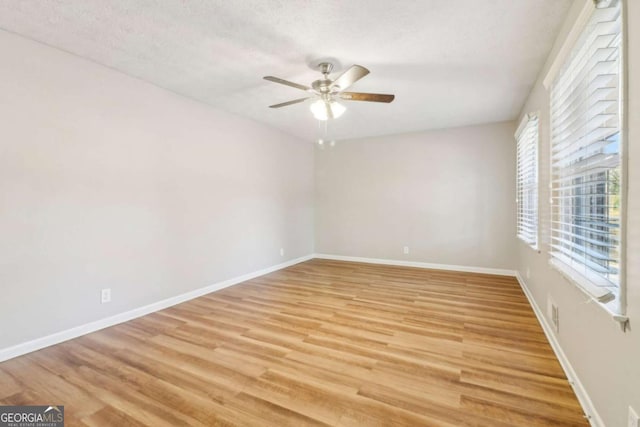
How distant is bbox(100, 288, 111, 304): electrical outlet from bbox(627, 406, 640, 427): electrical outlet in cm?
358

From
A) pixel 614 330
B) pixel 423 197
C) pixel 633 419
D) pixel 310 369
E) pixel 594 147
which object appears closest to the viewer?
pixel 633 419

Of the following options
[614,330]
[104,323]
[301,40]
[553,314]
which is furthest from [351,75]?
[104,323]

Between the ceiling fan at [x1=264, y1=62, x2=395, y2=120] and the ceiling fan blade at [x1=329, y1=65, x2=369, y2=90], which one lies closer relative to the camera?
the ceiling fan blade at [x1=329, y1=65, x2=369, y2=90]

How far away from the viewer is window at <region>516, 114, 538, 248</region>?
2.96m

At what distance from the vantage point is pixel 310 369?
200 centimetres

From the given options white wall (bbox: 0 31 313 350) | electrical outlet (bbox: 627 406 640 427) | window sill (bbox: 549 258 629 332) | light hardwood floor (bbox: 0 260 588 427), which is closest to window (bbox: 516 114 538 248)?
light hardwood floor (bbox: 0 260 588 427)

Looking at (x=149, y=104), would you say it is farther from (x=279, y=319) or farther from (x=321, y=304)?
(x=321, y=304)

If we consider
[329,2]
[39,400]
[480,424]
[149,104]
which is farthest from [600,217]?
[149,104]

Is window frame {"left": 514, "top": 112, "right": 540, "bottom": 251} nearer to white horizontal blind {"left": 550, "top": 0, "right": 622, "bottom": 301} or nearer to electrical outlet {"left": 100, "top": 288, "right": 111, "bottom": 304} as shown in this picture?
white horizontal blind {"left": 550, "top": 0, "right": 622, "bottom": 301}

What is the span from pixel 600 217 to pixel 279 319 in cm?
253

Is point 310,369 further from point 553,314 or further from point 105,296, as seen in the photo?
point 105,296

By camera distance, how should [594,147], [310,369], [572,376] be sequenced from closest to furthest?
[594,147] → [572,376] → [310,369]

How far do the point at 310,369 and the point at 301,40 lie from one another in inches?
95.8

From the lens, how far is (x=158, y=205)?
3.15 m
